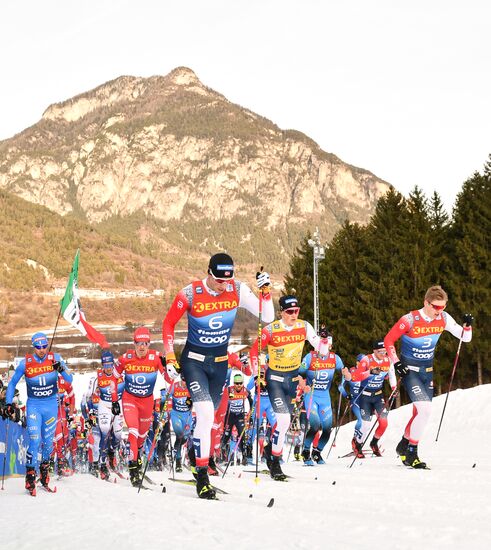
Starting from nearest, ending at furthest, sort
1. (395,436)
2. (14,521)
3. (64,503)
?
(14,521) → (64,503) → (395,436)

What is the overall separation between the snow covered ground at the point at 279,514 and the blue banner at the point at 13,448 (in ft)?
13.7

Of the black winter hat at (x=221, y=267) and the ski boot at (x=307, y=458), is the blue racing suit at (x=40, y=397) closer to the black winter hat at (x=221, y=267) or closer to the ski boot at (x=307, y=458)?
the black winter hat at (x=221, y=267)

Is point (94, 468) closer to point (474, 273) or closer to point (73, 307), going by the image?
point (73, 307)

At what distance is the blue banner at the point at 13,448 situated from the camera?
1324cm

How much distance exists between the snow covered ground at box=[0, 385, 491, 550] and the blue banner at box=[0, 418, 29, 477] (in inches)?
164

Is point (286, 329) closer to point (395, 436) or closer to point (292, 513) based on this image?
point (292, 513)

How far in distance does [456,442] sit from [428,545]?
35.1 feet

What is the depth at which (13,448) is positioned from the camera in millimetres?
14109

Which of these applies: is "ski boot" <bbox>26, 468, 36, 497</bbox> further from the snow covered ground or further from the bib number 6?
the bib number 6

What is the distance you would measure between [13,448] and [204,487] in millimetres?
9081

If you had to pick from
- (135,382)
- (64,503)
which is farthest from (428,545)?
(135,382)

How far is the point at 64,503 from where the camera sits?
684cm

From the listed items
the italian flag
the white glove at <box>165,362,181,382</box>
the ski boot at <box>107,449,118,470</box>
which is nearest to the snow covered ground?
the white glove at <box>165,362,181,382</box>

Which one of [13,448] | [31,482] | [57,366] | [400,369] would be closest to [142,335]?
[57,366]
